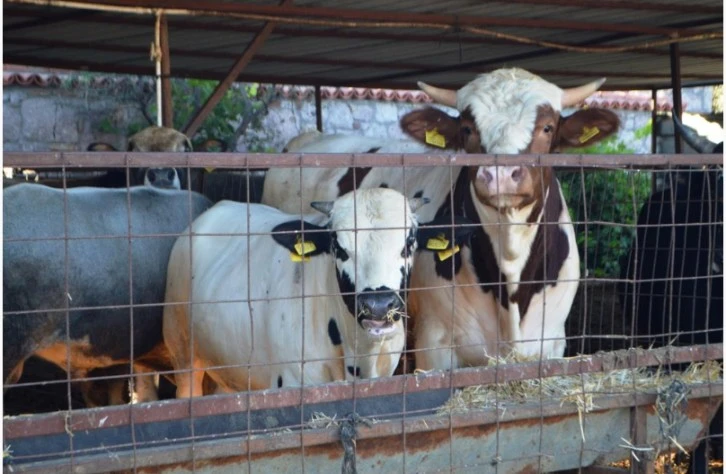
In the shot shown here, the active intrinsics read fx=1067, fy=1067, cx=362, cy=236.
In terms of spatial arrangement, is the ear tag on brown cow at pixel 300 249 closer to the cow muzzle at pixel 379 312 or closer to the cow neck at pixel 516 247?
the cow muzzle at pixel 379 312

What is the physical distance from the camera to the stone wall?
1324 centimetres

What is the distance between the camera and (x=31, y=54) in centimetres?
946

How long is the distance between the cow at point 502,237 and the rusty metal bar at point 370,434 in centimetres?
83

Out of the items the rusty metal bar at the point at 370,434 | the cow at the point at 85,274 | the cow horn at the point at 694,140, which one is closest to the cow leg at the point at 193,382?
the cow at the point at 85,274

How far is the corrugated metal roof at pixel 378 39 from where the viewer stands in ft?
24.4

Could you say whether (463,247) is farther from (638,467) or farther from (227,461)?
Answer: (227,461)

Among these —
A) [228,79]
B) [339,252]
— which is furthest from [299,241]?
[228,79]

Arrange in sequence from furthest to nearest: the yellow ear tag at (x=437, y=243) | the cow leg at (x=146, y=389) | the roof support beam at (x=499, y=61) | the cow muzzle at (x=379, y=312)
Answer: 1. the roof support beam at (x=499, y=61)
2. the cow leg at (x=146, y=389)
3. the yellow ear tag at (x=437, y=243)
4. the cow muzzle at (x=379, y=312)

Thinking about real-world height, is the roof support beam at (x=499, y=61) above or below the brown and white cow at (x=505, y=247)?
above

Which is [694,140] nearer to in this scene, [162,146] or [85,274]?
[162,146]

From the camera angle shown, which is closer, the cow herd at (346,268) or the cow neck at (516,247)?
the cow herd at (346,268)

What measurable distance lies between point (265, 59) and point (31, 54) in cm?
207

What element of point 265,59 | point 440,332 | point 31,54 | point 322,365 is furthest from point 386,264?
point 31,54

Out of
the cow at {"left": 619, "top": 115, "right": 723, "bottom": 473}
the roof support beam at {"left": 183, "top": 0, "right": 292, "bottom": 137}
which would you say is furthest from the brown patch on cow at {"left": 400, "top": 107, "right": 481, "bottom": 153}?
the roof support beam at {"left": 183, "top": 0, "right": 292, "bottom": 137}
